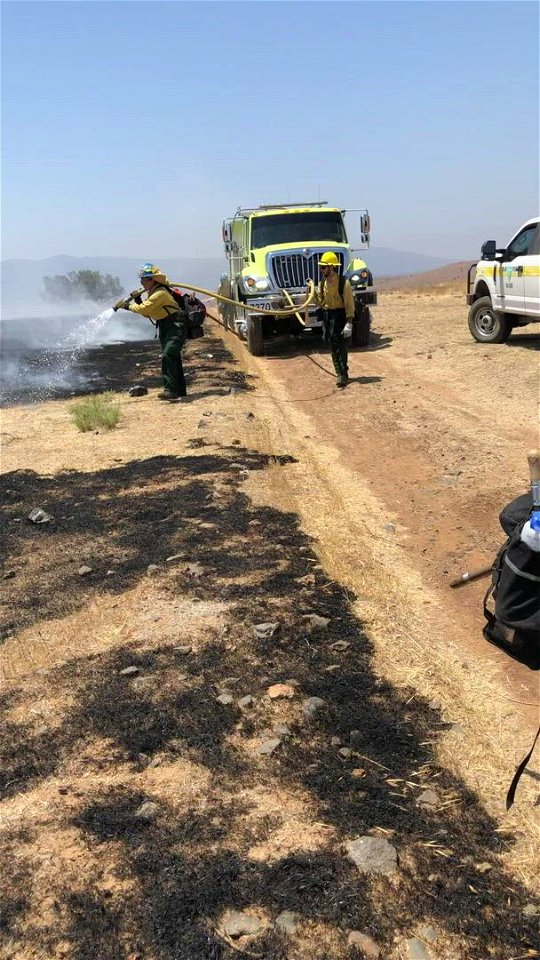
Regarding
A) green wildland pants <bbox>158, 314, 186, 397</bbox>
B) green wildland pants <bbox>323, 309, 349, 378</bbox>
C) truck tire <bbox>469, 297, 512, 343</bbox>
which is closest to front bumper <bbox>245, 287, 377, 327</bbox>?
truck tire <bbox>469, 297, 512, 343</bbox>

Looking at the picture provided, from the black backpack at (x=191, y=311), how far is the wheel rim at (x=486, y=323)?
5.72 m

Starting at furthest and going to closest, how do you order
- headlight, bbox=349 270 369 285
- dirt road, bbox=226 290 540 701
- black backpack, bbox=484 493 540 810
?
headlight, bbox=349 270 369 285
dirt road, bbox=226 290 540 701
black backpack, bbox=484 493 540 810

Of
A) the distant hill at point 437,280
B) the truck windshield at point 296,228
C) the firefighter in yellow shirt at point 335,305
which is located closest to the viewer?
the firefighter in yellow shirt at point 335,305

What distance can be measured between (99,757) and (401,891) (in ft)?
4.59

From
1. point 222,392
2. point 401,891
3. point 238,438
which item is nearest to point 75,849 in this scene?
point 401,891

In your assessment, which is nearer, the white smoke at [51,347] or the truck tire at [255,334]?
the white smoke at [51,347]

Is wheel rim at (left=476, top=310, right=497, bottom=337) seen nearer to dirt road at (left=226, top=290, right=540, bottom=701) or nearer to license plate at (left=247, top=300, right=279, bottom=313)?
dirt road at (left=226, top=290, right=540, bottom=701)

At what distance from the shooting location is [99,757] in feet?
11.3

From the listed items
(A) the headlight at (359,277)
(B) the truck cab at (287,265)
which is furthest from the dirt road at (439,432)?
(A) the headlight at (359,277)

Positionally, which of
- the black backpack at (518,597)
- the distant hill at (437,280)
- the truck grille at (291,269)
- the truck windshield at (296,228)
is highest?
the truck windshield at (296,228)

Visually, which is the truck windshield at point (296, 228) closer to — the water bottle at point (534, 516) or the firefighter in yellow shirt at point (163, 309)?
the firefighter in yellow shirt at point (163, 309)

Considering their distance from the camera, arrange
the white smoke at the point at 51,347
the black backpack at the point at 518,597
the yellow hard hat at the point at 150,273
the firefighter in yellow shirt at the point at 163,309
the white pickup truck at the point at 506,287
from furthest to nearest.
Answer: the white smoke at the point at 51,347
the white pickup truck at the point at 506,287
the firefighter in yellow shirt at the point at 163,309
the yellow hard hat at the point at 150,273
the black backpack at the point at 518,597

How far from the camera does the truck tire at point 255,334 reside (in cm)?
1588

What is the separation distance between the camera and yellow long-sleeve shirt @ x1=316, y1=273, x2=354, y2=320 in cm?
1195
